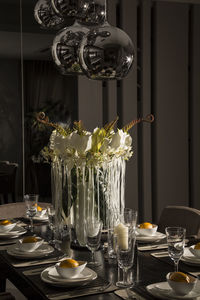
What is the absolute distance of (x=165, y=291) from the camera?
5.68ft

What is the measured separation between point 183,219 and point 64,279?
1495 mm

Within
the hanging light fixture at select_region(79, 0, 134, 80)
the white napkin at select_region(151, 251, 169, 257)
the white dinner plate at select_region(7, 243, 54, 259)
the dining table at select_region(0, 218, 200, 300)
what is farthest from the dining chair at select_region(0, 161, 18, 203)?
the hanging light fixture at select_region(79, 0, 134, 80)

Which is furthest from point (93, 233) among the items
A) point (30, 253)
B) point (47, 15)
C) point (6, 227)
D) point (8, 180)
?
point (8, 180)

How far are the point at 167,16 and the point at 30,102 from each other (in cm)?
178

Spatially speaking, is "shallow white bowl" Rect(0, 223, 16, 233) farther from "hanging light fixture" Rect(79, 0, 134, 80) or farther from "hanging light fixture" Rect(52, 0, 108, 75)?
"hanging light fixture" Rect(79, 0, 134, 80)

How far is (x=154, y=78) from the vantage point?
535 cm

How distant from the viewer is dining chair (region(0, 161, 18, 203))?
471cm

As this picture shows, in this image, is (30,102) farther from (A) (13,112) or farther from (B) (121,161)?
(B) (121,161)

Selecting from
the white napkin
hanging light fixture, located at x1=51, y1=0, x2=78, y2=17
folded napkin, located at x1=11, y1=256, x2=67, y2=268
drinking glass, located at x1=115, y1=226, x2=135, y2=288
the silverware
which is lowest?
the silverware

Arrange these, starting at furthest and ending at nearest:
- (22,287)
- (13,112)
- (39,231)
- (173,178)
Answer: (173,178) < (13,112) < (39,231) < (22,287)

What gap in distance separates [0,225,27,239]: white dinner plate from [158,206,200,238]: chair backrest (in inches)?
38.3

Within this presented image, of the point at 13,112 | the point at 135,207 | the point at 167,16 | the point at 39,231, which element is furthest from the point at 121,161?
the point at 167,16

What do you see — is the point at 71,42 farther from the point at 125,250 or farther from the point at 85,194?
the point at 125,250

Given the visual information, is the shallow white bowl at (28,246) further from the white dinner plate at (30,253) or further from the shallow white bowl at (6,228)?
the shallow white bowl at (6,228)
